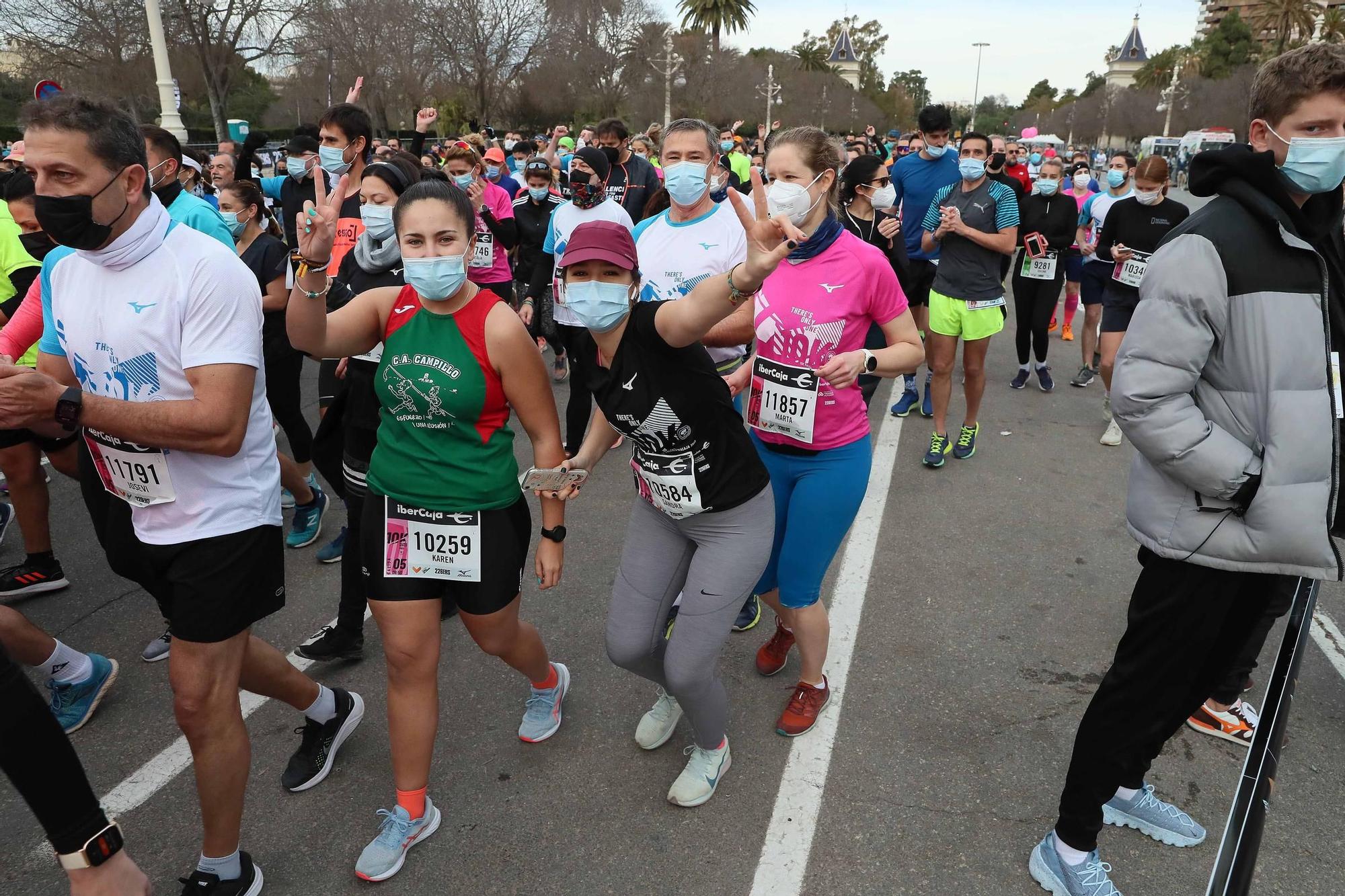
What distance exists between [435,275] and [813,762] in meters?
2.06

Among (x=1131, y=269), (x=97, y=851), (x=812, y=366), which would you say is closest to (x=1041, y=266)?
(x=1131, y=269)

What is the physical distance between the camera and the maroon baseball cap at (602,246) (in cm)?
258

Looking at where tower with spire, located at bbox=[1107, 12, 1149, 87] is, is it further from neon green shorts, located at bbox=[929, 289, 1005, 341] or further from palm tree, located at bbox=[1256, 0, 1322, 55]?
neon green shorts, located at bbox=[929, 289, 1005, 341]

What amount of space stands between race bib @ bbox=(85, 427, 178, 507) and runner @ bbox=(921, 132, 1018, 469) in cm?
486

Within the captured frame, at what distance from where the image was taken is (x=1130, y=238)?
6.48 metres

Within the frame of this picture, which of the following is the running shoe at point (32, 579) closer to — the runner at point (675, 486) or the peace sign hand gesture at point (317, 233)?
the peace sign hand gesture at point (317, 233)

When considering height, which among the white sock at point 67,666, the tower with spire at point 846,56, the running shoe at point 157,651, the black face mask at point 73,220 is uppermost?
the tower with spire at point 846,56

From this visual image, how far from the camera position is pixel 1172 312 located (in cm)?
209

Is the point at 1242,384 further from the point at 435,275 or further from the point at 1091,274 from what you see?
the point at 1091,274

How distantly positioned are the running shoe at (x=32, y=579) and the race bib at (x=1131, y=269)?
6.70 meters

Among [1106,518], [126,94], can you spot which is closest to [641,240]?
[1106,518]

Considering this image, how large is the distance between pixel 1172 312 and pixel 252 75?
163 ft

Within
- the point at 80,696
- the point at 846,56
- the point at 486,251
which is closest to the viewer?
the point at 80,696

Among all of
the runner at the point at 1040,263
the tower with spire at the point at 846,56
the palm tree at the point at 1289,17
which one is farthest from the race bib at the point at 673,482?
the tower with spire at the point at 846,56
